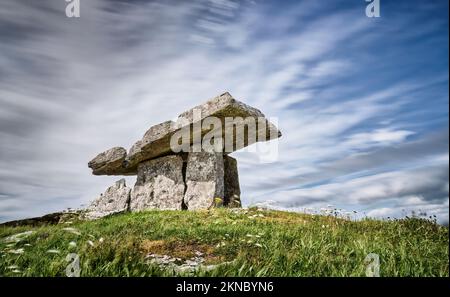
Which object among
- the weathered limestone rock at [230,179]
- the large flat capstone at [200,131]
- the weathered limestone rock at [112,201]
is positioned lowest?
the weathered limestone rock at [112,201]

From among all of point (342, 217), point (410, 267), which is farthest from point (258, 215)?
point (410, 267)

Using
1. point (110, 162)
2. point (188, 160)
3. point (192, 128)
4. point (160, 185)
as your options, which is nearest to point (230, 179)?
point (188, 160)

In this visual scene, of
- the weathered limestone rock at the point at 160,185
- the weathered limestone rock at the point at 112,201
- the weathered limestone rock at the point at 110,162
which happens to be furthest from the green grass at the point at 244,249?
the weathered limestone rock at the point at 110,162

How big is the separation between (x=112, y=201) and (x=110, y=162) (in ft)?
5.86

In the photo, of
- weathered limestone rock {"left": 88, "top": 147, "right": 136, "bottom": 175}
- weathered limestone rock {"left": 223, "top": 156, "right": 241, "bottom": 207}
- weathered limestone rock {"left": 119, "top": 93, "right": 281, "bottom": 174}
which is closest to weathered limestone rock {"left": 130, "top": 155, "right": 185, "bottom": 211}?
weathered limestone rock {"left": 119, "top": 93, "right": 281, "bottom": 174}

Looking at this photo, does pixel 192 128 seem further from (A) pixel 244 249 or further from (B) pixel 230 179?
(A) pixel 244 249

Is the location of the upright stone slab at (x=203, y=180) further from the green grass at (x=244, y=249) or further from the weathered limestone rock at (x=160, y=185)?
the green grass at (x=244, y=249)

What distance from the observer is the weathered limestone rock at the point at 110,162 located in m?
16.5

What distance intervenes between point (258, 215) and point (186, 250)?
458 cm

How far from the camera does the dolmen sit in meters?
13.3

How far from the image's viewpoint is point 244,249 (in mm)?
6273

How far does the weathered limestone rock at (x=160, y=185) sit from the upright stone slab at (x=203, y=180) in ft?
1.66

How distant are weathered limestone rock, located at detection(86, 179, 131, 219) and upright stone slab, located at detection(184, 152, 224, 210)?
11.3 feet
